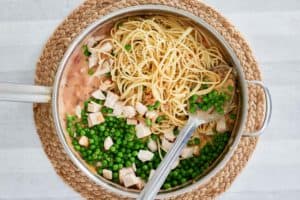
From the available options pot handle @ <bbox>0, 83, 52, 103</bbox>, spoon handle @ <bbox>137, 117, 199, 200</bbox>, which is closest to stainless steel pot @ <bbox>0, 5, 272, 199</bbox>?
pot handle @ <bbox>0, 83, 52, 103</bbox>

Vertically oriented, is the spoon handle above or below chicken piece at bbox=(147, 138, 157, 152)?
above

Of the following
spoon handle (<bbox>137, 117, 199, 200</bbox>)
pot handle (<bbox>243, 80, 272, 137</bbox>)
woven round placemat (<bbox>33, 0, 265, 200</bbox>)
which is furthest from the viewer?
woven round placemat (<bbox>33, 0, 265, 200</bbox>)

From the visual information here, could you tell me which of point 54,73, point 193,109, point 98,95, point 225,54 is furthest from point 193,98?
point 54,73

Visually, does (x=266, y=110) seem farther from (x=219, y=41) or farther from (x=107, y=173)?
(x=107, y=173)

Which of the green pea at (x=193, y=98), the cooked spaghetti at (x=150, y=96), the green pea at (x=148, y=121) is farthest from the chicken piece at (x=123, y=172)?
the green pea at (x=193, y=98)

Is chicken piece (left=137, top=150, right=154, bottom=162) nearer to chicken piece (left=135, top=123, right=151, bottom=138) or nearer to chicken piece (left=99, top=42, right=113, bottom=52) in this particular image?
chicken piece (left=135, top=123, right=151, bottom=138)

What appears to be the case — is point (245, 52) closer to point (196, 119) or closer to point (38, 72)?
point (196, 119)

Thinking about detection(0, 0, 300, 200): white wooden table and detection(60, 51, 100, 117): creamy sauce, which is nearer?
detection(60, 51, 100, 117): creamy sauce
